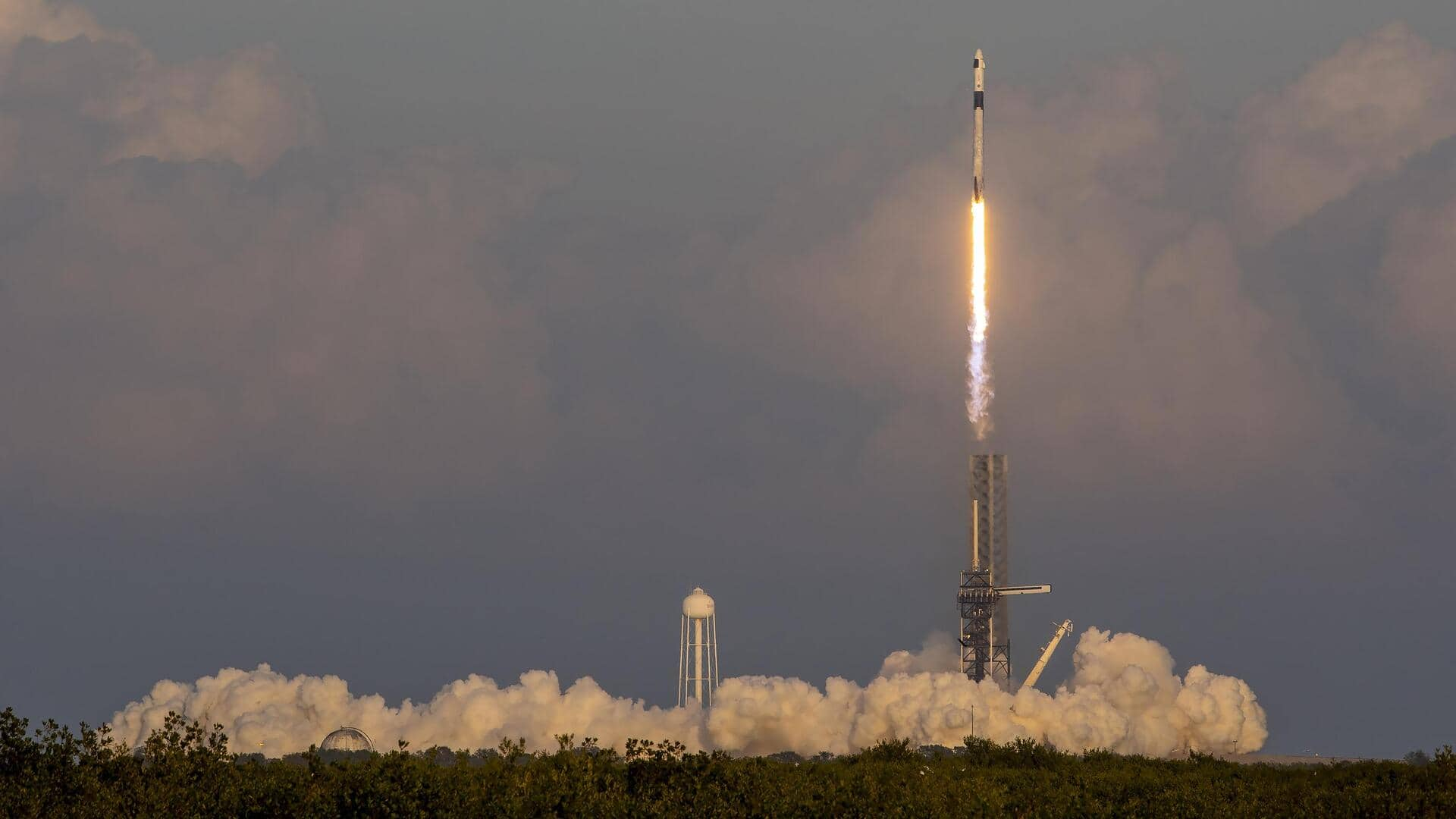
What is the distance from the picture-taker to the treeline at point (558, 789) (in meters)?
66.4

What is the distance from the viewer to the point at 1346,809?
89375 millimetres

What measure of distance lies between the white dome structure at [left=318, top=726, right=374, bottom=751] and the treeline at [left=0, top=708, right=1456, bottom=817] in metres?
56.2

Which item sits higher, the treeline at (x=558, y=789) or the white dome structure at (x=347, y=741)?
the white dome structure at (x=347, y=741)

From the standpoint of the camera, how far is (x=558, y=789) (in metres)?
73.9

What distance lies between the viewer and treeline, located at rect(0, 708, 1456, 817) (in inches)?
2613

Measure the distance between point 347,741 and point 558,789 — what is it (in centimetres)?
8280

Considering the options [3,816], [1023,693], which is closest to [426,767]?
[3,816]

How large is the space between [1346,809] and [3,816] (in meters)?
59.1

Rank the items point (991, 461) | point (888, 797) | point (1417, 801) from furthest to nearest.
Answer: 1. point (991, 461)
2. point (1417, 801)
3. point (888, 797)

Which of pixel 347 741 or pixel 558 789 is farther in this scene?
pixel 347 741

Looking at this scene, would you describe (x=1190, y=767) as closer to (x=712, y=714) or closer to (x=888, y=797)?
(x=712, y=714)

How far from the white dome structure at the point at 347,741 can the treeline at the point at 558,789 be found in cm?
5620

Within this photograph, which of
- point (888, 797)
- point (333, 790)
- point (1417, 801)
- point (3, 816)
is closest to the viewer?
point (3, 816)

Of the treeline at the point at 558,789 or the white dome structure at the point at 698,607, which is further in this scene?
the white dome structure at the point at 698,607
